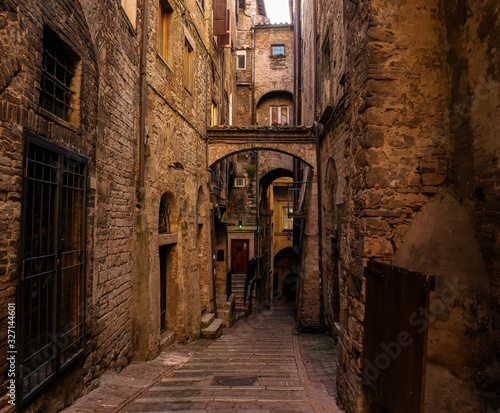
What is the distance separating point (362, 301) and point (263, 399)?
174 cm

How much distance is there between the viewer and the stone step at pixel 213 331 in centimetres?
1001

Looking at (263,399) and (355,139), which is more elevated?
(355,139)

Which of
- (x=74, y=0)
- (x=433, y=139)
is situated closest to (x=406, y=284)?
(x=433, y=139)

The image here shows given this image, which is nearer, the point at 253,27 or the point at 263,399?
the point at 263,399

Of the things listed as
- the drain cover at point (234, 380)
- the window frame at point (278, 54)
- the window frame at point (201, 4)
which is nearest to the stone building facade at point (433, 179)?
the drain cover at point (234, 380)

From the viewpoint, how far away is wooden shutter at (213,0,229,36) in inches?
486

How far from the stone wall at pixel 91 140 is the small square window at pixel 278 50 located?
1721 cm

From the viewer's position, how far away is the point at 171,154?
831 centimetres

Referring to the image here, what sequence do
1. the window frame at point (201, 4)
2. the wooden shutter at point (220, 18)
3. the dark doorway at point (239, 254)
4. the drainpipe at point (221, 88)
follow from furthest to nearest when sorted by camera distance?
the dark doorway at point (239, 254) < the drainpipe at point (221, 88) < the wooden shutter at point (220, 18) < the window frame at point (201, 4)

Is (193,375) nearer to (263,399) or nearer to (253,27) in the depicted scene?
(263,399)

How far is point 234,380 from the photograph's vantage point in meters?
5.56

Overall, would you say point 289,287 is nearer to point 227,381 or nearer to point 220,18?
point 220,18

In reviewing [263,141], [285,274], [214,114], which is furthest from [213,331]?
[285,274]

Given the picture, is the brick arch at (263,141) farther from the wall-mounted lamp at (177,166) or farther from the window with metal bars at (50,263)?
the window with metal bars at (50,263)
